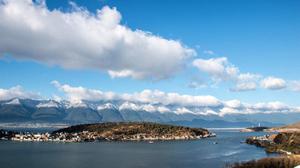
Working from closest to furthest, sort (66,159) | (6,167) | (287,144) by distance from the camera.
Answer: (6,167) → (66,159) → (287,144)

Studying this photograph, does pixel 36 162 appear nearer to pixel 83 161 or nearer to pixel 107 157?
pixel 83 161

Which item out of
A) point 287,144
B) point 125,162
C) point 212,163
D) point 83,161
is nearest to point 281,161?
point 212,163

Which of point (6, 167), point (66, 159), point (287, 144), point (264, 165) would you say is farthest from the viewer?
point (287, 144)

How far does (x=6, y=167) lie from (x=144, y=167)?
36381 millimetres

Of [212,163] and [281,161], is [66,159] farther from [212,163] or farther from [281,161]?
[281,161]

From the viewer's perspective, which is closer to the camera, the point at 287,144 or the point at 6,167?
the point at 6,167

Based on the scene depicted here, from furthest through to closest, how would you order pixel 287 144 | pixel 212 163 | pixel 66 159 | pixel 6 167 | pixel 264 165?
pixel 287 144, pixel 66 159, pixel 212 163, pixel 6 167, pixel 264 165

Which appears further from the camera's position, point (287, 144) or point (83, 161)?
point (287, 144)

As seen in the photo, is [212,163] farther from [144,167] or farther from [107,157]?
[107,157]

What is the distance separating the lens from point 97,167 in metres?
122

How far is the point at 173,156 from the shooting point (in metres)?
153

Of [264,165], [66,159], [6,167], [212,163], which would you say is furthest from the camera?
[66,159]

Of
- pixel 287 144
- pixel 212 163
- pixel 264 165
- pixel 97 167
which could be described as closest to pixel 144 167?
pixel 97 167

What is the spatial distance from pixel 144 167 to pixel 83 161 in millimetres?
23672
